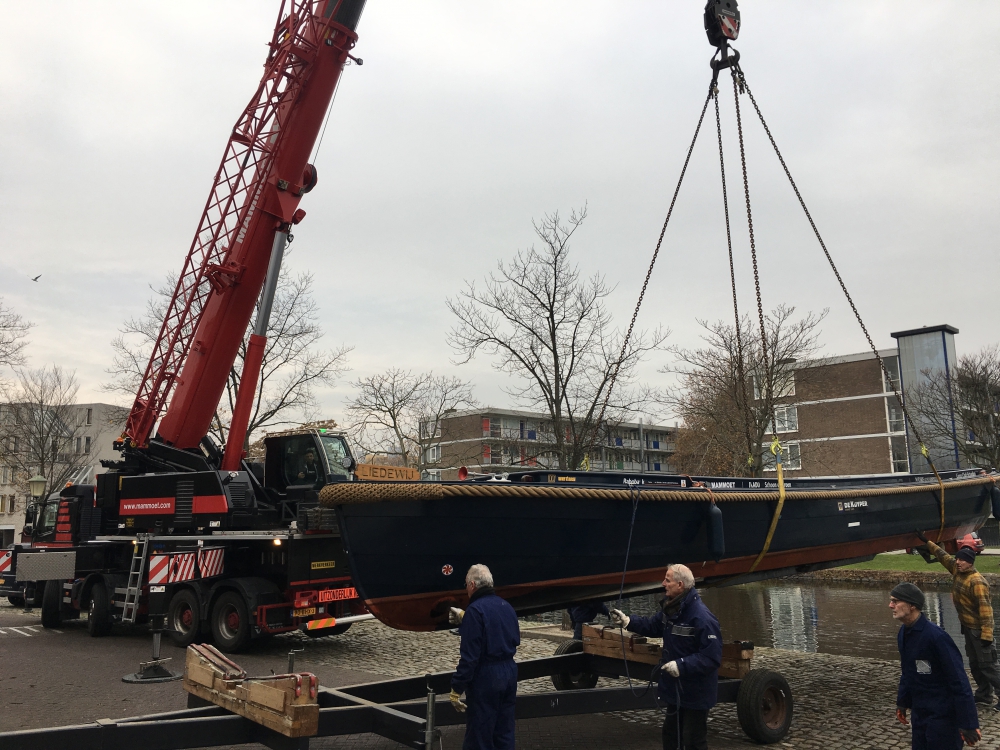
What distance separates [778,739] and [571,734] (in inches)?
64.0

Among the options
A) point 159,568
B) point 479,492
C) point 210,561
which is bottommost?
point 159,568

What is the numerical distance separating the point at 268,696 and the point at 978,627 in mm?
6255

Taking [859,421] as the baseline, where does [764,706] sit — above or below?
below

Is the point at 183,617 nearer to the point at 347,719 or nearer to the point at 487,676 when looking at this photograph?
the point at 347,719

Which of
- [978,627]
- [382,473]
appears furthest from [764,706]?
[382,473]

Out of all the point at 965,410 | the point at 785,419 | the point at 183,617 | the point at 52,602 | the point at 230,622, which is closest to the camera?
the point at 230,622

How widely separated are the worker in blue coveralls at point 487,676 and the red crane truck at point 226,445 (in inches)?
242

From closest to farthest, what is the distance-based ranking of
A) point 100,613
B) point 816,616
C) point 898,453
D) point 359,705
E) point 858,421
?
point 359,705, point 100,613, point 816,616, point 898,453, point 858,421

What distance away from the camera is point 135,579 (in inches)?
464

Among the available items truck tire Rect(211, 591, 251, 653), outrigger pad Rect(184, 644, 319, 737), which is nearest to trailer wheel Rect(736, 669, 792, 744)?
outrigger pad Rect(184, 644, 319, 737)

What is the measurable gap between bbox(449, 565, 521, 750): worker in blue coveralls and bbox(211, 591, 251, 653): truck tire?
6086 mm

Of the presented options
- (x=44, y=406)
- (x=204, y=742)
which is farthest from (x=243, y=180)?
(x=44, y=406)

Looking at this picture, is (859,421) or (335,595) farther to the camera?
(859,421)

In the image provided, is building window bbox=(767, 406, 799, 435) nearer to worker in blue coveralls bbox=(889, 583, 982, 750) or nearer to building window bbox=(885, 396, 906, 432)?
building window bbox=(885, 396, 906, 432)
